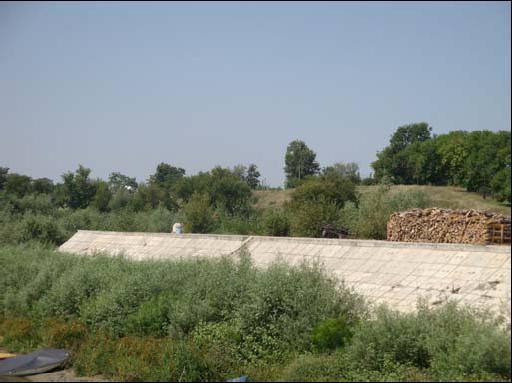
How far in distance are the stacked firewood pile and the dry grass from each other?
0.33 metres

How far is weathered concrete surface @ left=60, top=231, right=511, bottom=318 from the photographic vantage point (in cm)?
1134

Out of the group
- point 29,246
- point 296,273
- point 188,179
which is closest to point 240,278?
point 296,273

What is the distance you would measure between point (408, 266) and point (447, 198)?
18.4 meters

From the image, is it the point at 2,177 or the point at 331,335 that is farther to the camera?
the point at 2,177

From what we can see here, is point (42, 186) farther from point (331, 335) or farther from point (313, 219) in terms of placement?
point (331, 335)

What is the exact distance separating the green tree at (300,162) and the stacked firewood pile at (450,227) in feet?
197

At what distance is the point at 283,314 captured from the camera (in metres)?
12.6

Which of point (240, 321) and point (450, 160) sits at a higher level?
point (450, 160)

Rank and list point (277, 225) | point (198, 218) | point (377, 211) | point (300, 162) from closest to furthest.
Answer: point (377, 211)
point (277, 225)
point (198, 218)
point (300, 162)

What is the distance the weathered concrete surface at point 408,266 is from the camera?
11336mm

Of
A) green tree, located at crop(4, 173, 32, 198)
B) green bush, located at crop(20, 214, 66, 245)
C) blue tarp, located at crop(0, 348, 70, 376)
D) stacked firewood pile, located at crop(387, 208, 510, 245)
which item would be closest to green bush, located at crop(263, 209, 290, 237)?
stacked firewood pile, located at crop(387, 208, 510, 245)

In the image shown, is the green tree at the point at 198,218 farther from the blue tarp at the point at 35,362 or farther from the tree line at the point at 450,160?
the blue tarp at the point at 35,362

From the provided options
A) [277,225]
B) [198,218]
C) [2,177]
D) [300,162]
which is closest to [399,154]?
[300,162]

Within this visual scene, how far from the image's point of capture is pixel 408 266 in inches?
531
